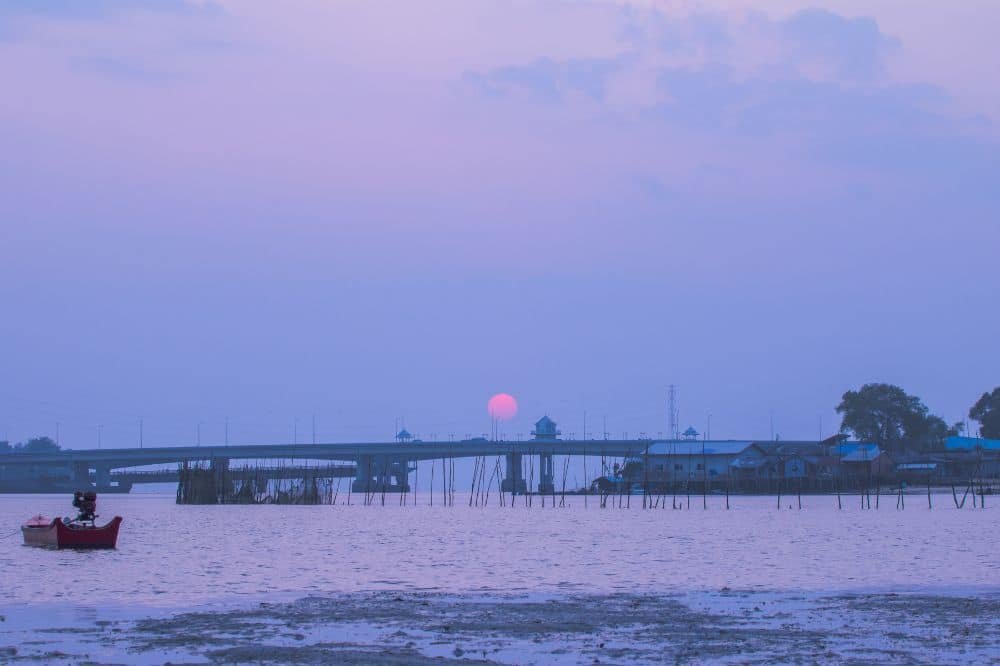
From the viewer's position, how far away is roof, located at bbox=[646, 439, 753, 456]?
7343 inches

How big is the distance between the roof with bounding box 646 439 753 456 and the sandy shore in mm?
151068

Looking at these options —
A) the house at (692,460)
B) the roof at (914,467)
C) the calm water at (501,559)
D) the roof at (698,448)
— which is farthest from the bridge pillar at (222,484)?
the roof at (914,467)

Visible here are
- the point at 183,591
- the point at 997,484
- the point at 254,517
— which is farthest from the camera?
the point at 997,484

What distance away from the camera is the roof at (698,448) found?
612 ft

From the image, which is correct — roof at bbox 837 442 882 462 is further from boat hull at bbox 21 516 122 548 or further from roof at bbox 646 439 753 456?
boat hull at bbox 21 516 122 548

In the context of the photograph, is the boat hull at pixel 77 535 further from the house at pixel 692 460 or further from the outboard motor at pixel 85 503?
the house at pixel 692 460

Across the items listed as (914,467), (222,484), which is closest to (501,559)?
(222,484)

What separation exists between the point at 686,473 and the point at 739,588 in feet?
490

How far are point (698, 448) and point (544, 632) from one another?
535 ft

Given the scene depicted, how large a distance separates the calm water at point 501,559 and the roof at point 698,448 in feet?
304

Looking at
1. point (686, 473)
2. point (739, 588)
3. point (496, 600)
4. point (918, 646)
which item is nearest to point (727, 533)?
point (739, 588)

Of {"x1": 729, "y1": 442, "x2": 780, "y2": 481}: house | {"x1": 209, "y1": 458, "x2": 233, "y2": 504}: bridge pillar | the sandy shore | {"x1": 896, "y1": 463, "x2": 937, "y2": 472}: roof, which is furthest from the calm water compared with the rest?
{"x1": 896, "y1": 463, "x2": 937, "y2": 472}: roof

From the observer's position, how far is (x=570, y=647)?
26.5 meters

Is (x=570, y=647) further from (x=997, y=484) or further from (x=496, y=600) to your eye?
(x=997, y=484)
